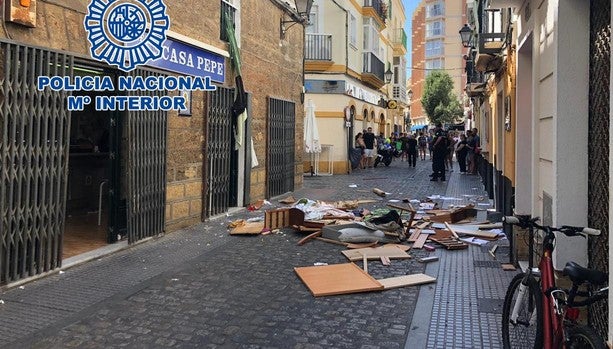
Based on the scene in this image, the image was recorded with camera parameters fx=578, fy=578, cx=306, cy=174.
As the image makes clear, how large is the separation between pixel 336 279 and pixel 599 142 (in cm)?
310

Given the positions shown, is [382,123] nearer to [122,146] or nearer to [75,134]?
[75,134]

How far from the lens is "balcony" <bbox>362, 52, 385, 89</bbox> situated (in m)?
27.2

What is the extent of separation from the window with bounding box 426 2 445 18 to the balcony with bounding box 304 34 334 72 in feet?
206

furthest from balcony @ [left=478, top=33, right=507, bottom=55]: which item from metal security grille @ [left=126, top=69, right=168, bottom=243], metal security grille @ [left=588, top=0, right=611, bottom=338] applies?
metal security grille @ [left=588, top=0, right=611, bottom=338]

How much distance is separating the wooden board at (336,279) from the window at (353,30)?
18.7 meters

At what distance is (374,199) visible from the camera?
1393 cm

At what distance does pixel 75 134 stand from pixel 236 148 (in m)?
3.07

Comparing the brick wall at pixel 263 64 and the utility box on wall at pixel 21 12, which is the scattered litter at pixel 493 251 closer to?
the brick wall at pixel 263 64

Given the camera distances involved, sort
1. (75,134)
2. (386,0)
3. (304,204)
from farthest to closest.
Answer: (386,0)
(304,204)
(75,134)

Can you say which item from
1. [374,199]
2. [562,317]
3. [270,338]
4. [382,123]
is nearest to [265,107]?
[374,199]

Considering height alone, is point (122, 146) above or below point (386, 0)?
below

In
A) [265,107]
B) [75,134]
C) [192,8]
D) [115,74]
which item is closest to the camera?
[115,74]

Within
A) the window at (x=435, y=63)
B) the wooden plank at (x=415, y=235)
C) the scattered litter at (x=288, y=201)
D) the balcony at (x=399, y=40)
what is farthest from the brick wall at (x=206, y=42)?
the window at (x=435, y=63)

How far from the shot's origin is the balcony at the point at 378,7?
27562mm
